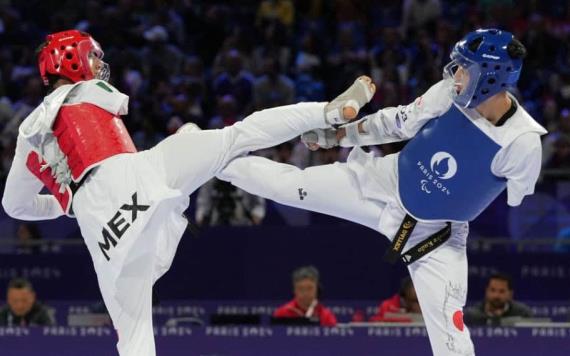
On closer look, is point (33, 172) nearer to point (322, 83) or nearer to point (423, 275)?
point (423, 275)

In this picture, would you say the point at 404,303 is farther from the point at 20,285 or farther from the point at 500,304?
the point at 20,285

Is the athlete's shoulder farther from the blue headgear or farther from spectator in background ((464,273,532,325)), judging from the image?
spectator in background ((464,273,532,325))

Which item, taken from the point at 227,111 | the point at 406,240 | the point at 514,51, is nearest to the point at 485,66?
the point at 514,51

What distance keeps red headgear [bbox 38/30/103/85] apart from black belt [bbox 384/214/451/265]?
222cm

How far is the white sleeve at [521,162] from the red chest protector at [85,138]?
229cm

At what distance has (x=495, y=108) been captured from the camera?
780 cm

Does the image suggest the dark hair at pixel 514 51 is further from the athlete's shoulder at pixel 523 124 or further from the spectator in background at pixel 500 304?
the spectator in background at pixel 500 304

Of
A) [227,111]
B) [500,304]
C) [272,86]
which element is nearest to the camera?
[500,304]

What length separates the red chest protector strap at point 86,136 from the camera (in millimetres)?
7379

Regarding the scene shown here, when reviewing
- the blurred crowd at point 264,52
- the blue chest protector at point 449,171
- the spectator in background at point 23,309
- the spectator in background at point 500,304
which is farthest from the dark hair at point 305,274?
the blue chest protector at point 449,171

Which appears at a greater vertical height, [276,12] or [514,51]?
[276,12]

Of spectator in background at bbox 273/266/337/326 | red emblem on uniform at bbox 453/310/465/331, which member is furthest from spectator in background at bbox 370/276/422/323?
red emblem on uniform at bbox 453/310/465/331

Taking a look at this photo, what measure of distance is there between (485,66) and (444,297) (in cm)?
148

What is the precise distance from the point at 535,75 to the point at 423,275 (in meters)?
8.88
